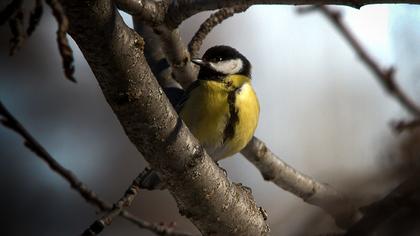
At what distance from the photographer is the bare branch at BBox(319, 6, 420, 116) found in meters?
0.82

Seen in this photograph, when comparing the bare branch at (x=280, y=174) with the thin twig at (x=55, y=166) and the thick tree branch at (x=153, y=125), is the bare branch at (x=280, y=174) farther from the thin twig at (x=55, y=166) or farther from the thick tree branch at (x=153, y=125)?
the thin twig at (x=55, y=166)

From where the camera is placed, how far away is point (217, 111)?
2.38m

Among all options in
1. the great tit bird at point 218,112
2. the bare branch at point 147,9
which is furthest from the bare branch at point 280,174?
the bare branch at point 147,9

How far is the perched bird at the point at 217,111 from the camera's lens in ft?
7.78

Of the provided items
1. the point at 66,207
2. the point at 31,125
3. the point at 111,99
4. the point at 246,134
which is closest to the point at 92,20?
the point at 111,99

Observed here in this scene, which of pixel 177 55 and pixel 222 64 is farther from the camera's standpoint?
pixel 222 64

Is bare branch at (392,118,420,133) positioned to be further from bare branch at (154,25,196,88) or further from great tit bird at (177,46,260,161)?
great tit bird at (177,46,260,161)

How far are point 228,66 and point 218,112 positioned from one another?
437 millimetres

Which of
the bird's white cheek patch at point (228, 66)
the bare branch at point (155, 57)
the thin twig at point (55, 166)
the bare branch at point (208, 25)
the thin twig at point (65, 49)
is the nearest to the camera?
the thin twig at point (65, 49)

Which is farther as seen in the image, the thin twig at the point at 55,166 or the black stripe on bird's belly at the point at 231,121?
the black stripe on bird's belly at the point at 231,121

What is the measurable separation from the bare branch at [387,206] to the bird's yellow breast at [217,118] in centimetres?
182

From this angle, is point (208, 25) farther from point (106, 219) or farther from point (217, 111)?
point (106, 219)

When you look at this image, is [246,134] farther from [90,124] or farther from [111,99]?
[90,124]

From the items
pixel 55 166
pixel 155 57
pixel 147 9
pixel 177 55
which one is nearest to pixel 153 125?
pixel 55 166
